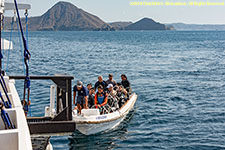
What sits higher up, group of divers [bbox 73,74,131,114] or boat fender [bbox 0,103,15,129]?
boat fender [bbox 0,103,15,129]

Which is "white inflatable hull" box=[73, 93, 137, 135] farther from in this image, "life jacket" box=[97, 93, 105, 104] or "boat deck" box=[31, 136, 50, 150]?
"boat deck" box=[31, 136, 50, 150]

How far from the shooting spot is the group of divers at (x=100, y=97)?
40.2 feet

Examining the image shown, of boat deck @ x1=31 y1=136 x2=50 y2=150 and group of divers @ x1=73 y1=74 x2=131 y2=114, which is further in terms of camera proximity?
group of divers @ x1=73 y1=74 x2=131 y2=114

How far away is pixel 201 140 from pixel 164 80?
14.0 meters

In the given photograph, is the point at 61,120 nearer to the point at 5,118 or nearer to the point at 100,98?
the point at 5,118

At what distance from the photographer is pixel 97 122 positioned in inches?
474

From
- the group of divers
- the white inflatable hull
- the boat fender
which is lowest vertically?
the white inflatable hull

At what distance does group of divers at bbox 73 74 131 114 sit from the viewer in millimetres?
12242

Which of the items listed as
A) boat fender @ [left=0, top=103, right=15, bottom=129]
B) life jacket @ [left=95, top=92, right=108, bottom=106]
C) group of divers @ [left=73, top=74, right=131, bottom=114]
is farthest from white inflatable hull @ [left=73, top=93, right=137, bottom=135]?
boat fender @ [left=0, top=103, right=15, bottom=129]

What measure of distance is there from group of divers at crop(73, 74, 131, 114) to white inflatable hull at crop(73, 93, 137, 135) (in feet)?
1.17

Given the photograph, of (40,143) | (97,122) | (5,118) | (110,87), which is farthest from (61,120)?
(110,87)

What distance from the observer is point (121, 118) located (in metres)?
13.9

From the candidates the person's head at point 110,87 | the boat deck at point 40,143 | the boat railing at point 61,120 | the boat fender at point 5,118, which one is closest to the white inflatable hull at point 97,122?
the person's head at point 110,87

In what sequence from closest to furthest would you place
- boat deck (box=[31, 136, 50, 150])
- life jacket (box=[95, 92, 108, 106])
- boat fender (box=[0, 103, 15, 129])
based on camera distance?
boat fender (box=[0, 103, 15, 129]) < boat deck (box=[31, 136, 50, 150]) < life jacket (box=[95, 92, 108, 106])
